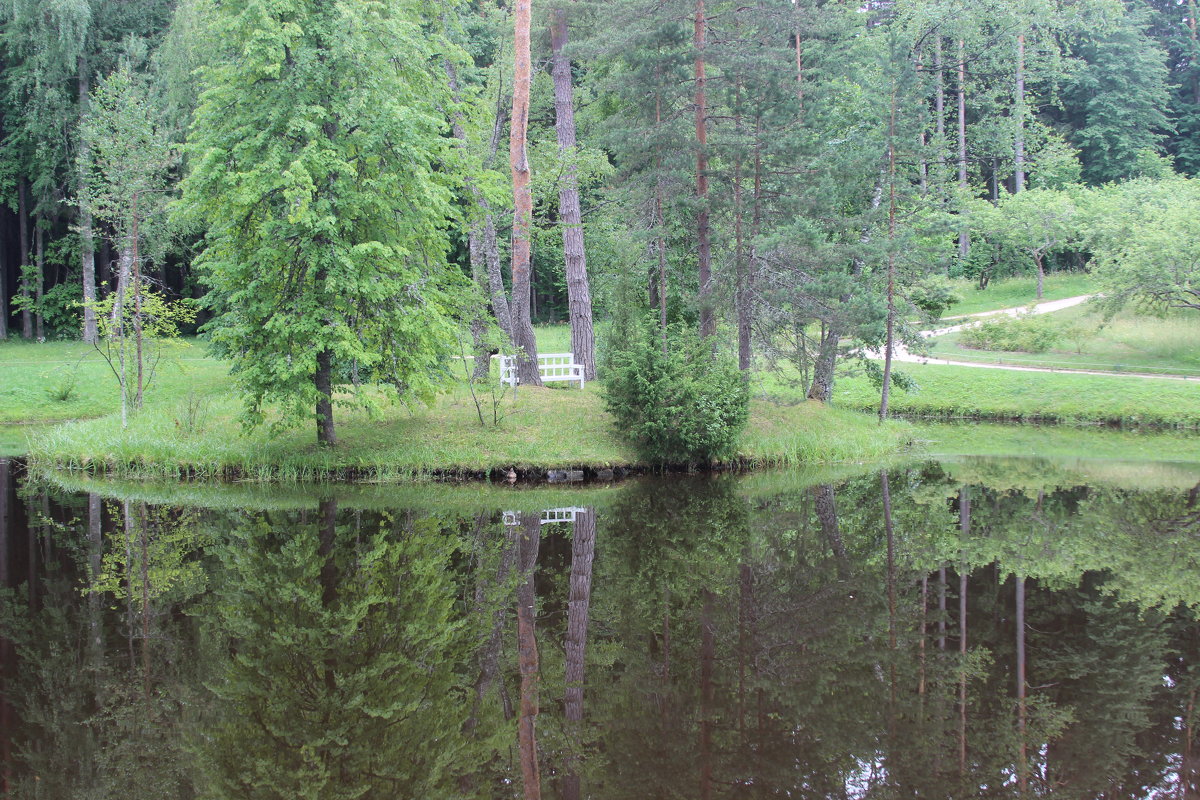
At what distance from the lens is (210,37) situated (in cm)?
1462

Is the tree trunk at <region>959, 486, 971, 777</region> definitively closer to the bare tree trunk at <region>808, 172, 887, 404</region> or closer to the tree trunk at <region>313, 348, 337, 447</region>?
the bare tree trunk at <region>808, 172, 887, 404</region>

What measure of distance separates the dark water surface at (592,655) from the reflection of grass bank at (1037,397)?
13001mm

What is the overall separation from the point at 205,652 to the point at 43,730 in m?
1.45

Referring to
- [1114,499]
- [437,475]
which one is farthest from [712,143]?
[1114,499]

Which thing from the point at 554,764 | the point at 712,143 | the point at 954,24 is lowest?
the point at 554,764

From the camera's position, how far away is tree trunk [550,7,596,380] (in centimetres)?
2034

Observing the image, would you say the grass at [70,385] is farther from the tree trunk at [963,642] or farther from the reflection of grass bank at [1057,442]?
the reflection of grass bank at [1057,442]

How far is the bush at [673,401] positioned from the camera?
16359 mm

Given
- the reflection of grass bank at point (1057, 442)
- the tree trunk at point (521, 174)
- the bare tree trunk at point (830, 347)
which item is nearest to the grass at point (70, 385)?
the tree trunk at point (521, 174)

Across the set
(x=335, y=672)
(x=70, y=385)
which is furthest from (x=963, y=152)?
(x=335, y=672)

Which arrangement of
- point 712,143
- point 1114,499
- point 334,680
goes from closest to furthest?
point 334,680 < point 1114,499 < point 712,143

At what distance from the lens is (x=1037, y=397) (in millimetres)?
25406

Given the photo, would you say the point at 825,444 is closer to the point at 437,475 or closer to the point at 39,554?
the point at 437,475

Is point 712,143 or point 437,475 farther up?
point 712,143
